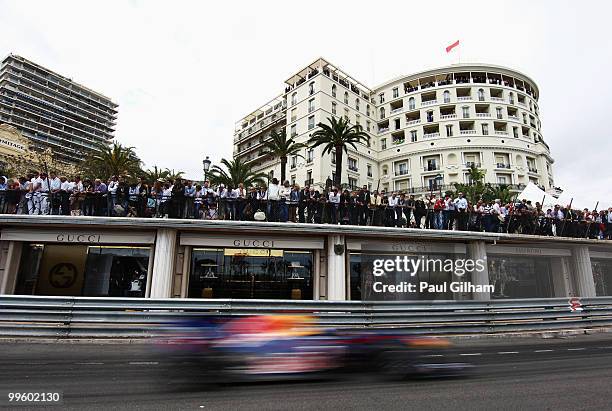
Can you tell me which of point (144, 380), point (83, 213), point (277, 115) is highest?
point (277, 115)

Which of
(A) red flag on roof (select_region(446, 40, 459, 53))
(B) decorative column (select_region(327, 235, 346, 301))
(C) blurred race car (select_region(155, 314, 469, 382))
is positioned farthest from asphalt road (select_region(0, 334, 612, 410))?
(A) red flag on roof (select_region(446, 40, 459, 53))

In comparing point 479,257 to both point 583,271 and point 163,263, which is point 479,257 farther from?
point 163,263

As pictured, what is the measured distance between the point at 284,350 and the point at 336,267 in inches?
361

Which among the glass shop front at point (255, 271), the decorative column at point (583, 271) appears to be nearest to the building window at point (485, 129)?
the decorative column at point (583, 271)

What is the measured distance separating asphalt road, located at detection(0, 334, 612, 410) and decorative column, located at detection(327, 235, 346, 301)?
274 inches

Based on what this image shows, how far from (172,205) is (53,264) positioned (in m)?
7.19

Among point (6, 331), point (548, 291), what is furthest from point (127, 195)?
point (548, 291)

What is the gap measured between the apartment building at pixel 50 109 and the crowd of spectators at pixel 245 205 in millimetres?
103112

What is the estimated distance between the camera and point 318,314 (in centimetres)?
1054

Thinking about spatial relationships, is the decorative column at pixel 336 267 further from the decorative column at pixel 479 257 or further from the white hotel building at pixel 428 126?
the white hotel building at pixel 428 126

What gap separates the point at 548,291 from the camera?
19250 mm

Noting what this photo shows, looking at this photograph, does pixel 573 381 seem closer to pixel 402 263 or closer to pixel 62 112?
pixel 402 263

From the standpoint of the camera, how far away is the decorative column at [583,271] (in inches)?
707

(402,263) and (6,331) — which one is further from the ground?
(402,263)
